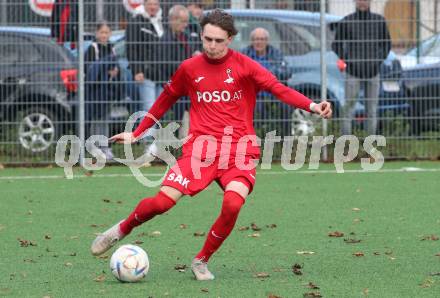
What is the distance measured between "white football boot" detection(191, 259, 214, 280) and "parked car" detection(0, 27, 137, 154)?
27.0ft

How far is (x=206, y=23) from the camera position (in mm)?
7746

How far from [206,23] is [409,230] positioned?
2994mm

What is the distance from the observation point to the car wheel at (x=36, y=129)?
15.6m

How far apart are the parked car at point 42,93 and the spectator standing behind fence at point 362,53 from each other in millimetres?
2892

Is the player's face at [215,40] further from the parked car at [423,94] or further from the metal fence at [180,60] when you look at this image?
the parked car at [423,94]

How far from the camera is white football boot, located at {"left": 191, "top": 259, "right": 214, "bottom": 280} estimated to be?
741cm

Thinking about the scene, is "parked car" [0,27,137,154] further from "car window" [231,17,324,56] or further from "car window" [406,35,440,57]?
"car window" [406,35,440,57]

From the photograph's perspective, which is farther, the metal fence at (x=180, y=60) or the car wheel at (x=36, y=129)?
the car wheel at (x=36, y=129)

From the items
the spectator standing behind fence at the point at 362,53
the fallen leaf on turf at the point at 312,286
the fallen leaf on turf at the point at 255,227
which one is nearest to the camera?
the fallen leaf on turf at the point at 312,286

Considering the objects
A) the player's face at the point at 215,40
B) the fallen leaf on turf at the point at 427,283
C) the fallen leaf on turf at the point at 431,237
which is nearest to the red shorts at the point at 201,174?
the player's face at the point at 215,40

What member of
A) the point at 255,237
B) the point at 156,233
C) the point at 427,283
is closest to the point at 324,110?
the point at 427,283

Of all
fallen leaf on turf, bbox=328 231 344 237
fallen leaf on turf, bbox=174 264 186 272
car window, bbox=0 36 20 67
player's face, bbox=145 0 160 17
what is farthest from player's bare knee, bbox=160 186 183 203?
car window, bbox=0 36 20 67

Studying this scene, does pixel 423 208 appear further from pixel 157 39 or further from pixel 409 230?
pixel 157 39

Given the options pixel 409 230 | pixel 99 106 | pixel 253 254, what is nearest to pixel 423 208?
pixel 409 230
